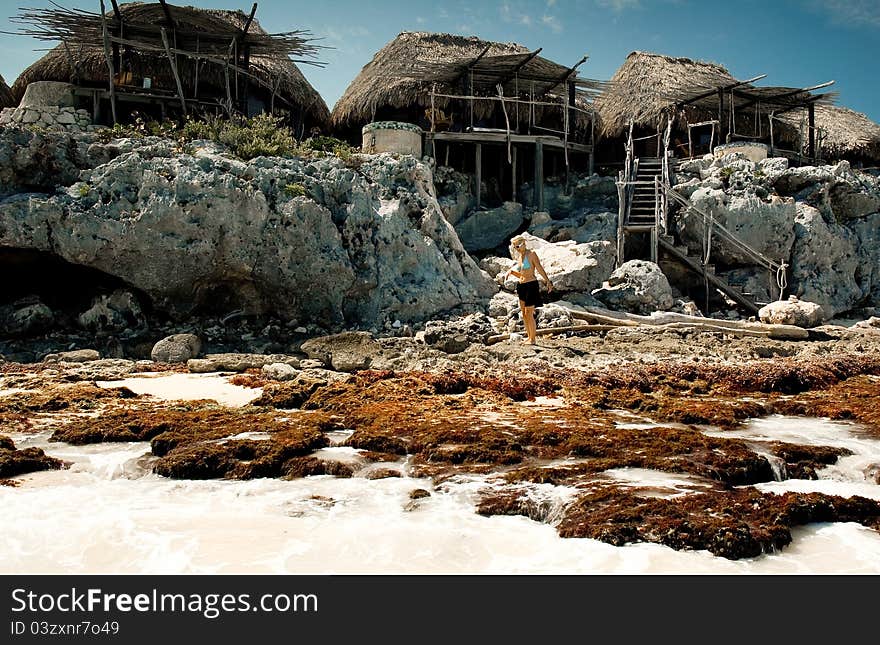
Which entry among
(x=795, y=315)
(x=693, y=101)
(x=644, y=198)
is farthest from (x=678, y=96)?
(x=795, y=315)

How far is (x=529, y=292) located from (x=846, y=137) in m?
23.2

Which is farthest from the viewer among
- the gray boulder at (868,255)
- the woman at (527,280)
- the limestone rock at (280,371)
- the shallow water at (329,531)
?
the gray boulder at (868,255)

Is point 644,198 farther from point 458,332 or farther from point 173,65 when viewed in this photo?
point 173,65

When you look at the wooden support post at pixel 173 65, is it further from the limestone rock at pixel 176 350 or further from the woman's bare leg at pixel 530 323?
the woman's bare leg at pixel 530 323

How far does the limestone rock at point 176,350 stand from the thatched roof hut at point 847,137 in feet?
80.5

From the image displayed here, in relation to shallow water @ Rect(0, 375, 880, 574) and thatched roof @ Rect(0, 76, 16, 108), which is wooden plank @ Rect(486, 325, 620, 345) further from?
thatched roof @ Rect(0, 76, 16, 108)

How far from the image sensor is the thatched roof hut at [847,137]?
28.1 meters

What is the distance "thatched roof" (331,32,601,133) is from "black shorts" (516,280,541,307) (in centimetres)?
1237

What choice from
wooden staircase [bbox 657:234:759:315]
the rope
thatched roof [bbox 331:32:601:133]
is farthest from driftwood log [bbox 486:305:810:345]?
thatched roof [bbox 331:32:601:133]

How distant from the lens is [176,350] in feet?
37.5

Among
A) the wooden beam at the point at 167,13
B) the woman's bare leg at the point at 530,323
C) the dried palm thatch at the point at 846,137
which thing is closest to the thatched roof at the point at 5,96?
the wooden beam at the point at 167,13

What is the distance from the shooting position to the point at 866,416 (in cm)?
705

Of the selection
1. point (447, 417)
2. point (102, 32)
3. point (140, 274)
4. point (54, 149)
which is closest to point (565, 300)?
point (140, 274)

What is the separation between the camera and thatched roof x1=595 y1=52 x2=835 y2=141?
23.9 m
